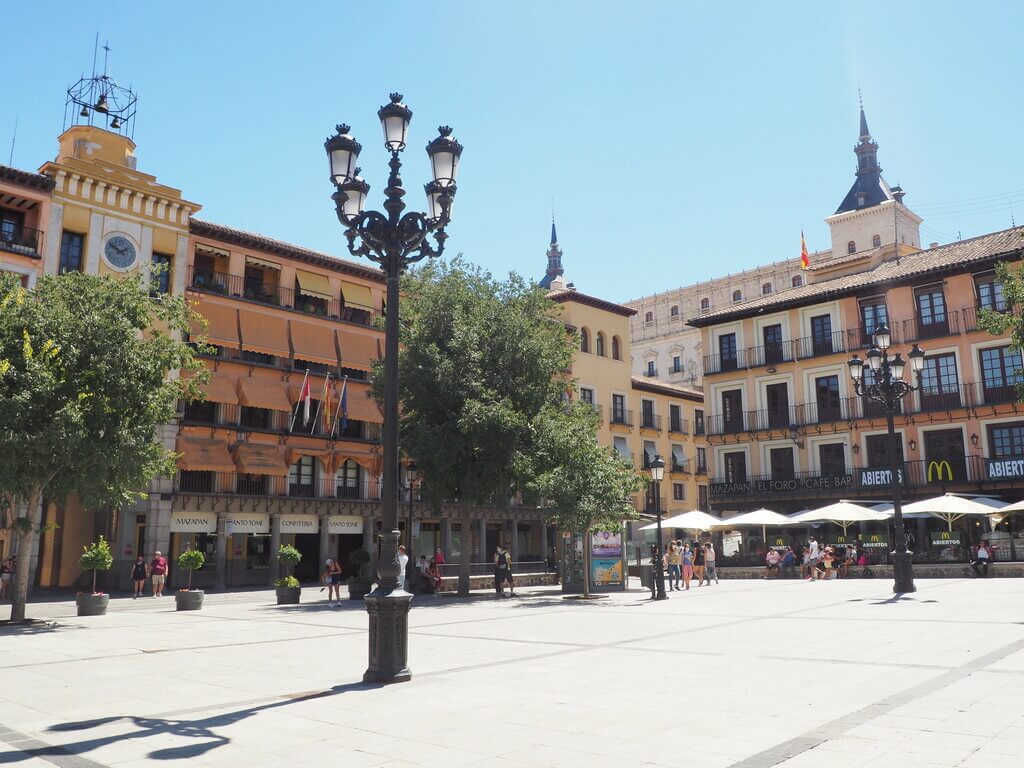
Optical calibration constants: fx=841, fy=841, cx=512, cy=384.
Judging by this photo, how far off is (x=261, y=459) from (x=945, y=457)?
97.8ft

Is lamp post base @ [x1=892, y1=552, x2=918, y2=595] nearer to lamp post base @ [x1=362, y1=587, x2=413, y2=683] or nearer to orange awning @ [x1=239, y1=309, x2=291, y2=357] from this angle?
lamp post base @ [x1=362, y1=587, x2=413, y2=683]

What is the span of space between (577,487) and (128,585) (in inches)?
720

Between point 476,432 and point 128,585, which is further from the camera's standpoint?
point 128,585

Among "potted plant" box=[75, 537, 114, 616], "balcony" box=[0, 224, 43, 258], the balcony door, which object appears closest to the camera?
"potted plant" box=[75, 537, 114, 616]

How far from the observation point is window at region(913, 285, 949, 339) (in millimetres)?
38547

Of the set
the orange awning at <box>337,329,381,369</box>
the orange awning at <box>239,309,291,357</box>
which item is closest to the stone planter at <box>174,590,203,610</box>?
the orange awning at <box>239,309,291,357</box>

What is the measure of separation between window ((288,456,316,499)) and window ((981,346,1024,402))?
98.7 feet

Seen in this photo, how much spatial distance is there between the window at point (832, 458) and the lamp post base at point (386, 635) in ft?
115

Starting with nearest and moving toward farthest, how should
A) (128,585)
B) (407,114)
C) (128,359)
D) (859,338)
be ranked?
(407,114)
(128,359)
(128,585)
(859,338)

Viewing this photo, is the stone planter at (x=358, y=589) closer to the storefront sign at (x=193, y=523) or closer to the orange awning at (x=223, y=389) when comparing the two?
the storefront sign at (x=193, y=523)

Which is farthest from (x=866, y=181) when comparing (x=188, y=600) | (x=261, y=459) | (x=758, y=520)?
(x=188, y=600)

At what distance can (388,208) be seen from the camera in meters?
10.2

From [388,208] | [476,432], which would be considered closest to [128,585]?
[476,432]

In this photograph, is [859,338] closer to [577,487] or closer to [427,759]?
[577,487]
